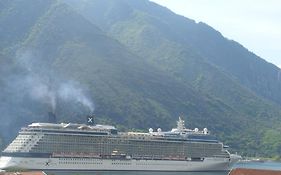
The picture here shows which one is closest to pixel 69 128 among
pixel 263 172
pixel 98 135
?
pixel 98 135

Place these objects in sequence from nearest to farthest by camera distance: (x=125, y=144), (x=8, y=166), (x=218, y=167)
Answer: (x=8, y=166)
(x=125, y=144)
(x=218, y=167)

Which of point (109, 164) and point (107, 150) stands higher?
point (107, 150)

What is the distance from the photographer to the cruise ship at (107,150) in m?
150

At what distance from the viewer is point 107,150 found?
528ft

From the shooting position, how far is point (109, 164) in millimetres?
158000

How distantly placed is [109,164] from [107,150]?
4.16 meters

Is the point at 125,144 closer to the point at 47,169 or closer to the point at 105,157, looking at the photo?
the point at 105,157

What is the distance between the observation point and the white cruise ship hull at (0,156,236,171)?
146875 millimetres

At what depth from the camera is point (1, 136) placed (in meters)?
196

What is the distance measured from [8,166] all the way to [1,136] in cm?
5395

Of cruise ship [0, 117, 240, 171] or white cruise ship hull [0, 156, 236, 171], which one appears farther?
cruise ship [0, 117, 240, 171]

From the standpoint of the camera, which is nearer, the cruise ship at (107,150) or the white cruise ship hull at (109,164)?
the white cruise ship hull at (109,164)

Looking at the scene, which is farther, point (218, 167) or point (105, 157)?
point (218, 167)

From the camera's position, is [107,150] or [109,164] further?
[107,150]
